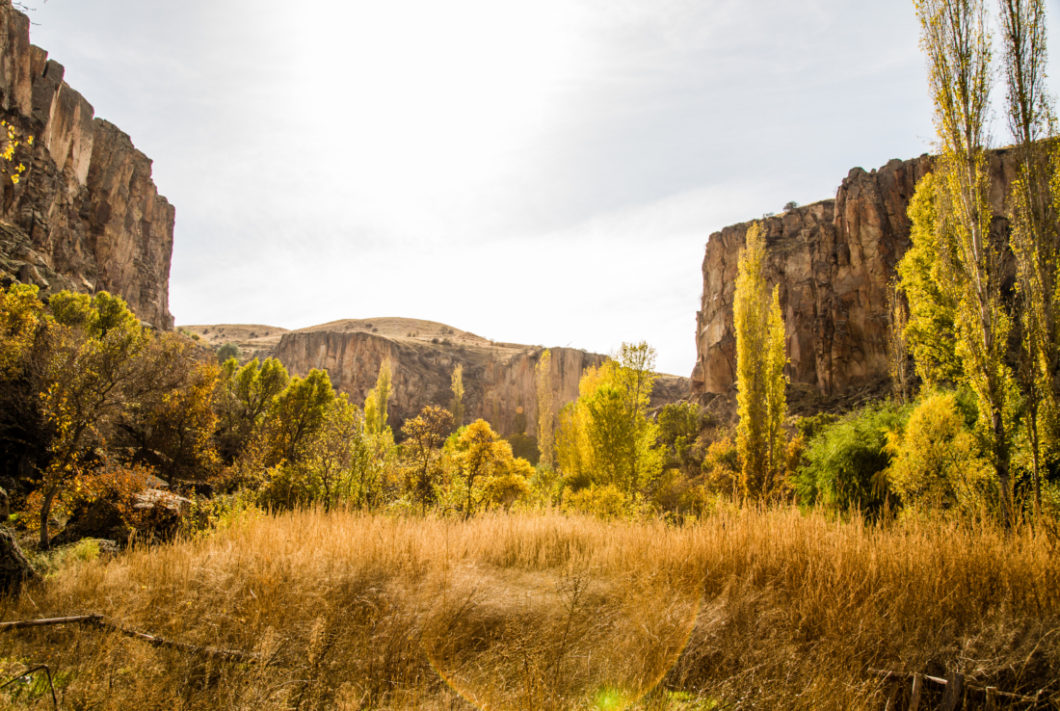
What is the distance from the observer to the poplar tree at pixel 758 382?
18.5 m

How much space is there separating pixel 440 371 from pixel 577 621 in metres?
71.8

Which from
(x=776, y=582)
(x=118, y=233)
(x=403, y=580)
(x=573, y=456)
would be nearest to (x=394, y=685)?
(x=403, y=580)

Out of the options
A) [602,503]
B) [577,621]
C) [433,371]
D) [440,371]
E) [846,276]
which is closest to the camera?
[577,621]

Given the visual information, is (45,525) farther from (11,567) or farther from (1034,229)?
(1034,229)

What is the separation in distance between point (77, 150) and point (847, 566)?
6844cm

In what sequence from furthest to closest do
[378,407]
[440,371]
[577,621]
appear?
1. [440,371]
2. [378,407]
3. [577,621]

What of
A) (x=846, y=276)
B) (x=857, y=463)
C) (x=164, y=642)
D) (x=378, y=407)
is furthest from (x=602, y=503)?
(x=378, y=407)

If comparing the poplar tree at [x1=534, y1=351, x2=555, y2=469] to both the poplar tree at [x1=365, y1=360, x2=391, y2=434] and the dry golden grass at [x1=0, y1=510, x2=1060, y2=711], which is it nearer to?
the poplar tree at [x1=365, y1=360, x2=391, y2=434]

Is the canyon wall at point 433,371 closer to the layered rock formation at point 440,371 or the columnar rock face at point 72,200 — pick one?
the layered rock formation at point 440,371

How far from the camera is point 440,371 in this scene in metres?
75.4

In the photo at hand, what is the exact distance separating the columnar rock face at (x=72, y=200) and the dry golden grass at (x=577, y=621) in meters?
32.6

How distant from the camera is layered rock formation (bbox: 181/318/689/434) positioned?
229ft

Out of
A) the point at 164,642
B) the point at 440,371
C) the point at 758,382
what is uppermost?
the point at 440,371

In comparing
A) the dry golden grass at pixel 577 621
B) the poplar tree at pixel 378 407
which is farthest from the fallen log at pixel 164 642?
the poplar tree at pixel 378 407
